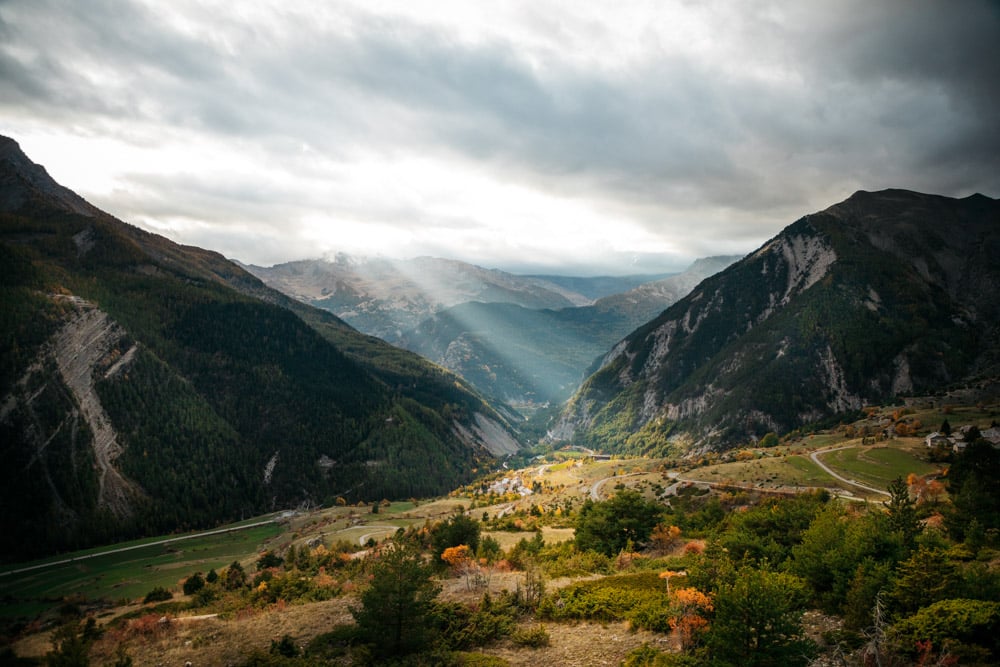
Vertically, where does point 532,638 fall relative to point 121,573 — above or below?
above

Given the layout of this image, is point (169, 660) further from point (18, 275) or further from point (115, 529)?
point (18, 275)

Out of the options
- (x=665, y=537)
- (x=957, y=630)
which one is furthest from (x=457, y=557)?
(x=957, y=630)

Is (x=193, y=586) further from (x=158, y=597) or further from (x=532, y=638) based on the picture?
(x=532, y=638)

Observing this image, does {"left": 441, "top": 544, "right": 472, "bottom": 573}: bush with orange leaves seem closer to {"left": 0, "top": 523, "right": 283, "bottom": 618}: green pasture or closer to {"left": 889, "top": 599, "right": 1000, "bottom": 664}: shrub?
{"left": 889, "top": 599, "right": 1000, "bottom": 664}: shrub

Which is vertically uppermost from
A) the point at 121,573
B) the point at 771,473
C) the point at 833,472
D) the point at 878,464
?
the point at 878,464

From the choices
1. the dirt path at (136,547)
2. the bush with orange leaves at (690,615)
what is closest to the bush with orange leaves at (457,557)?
the bush with orange leaves at (690,615)

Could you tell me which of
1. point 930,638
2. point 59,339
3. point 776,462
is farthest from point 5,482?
point 776,462

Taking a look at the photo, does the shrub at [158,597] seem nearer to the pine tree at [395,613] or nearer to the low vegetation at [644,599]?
the low vegetation at [644,599]

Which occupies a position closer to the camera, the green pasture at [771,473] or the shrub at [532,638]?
the shrub at [532,638]
